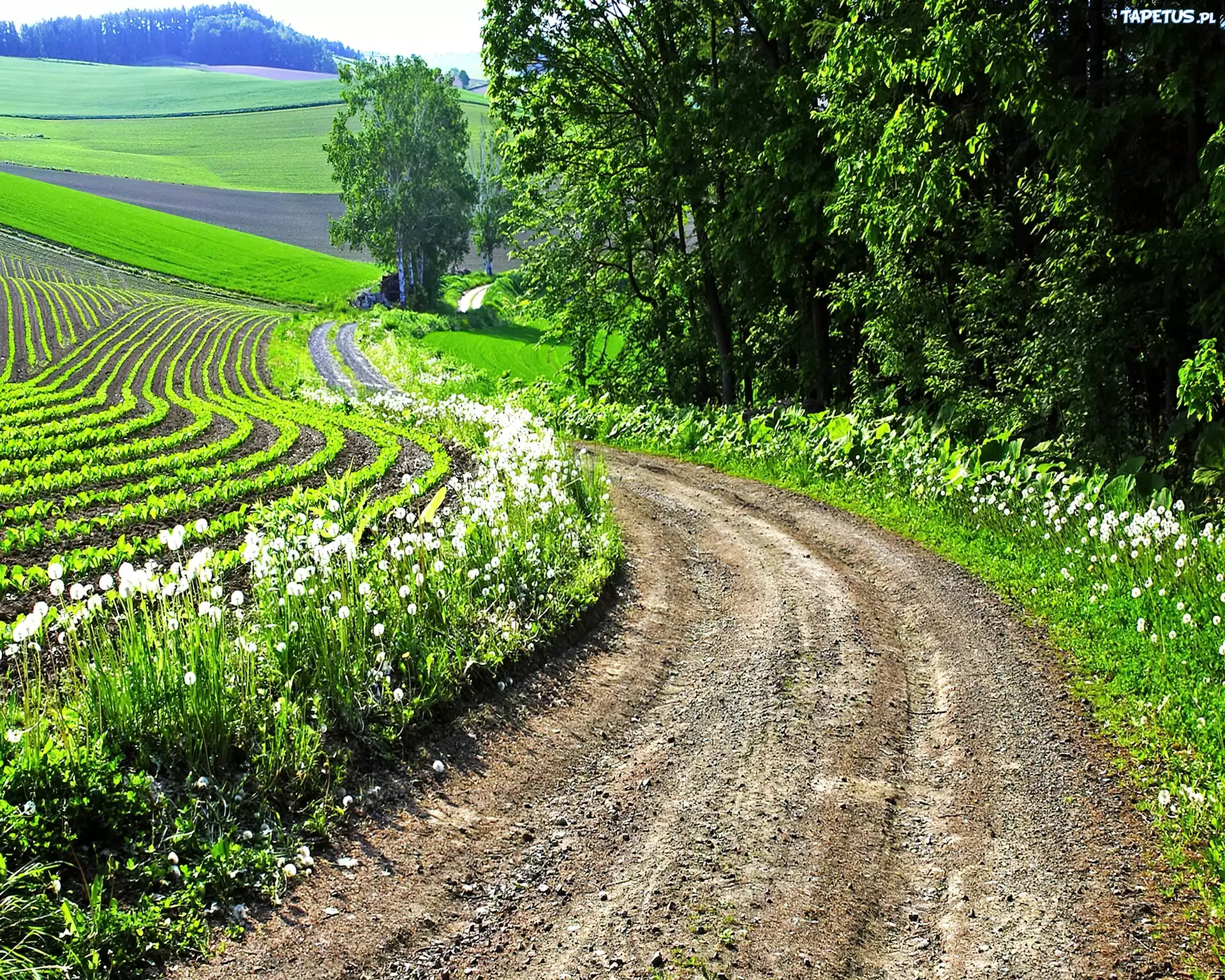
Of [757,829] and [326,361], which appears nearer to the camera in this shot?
[757,829]

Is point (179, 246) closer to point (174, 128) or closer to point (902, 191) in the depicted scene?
point (174, 128)

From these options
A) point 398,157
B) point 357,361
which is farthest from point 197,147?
point 357,361

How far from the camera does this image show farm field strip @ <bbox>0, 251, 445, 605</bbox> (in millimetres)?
11344

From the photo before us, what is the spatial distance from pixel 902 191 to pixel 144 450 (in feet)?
52.8

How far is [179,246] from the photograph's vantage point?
265ft

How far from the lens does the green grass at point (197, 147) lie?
375 feet

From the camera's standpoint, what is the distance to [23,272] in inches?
2522

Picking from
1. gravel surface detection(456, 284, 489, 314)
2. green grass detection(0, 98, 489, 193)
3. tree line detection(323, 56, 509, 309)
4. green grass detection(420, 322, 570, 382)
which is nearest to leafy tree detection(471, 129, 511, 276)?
gravel surface detection(456, 284, 489, 314)

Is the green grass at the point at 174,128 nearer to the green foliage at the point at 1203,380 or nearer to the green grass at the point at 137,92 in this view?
the green grass at the point at 137,92

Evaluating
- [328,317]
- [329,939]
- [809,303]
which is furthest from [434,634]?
[328,317]

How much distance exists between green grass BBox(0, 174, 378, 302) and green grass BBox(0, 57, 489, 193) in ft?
80.5

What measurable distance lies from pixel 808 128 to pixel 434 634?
13806 mm

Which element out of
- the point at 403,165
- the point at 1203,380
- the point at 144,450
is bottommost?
the point at 144,450

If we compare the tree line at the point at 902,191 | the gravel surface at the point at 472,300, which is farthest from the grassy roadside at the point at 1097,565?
the gravel surface at the point at 472,300
